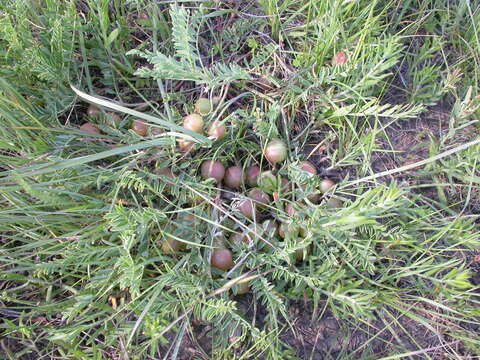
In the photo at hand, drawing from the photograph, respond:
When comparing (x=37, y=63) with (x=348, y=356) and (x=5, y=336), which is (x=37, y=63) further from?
(x=348, y=356)

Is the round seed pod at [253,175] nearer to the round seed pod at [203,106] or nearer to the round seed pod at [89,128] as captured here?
the round seed pod at [203,106]

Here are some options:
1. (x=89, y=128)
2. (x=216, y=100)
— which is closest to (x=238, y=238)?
(x=216, y=100)

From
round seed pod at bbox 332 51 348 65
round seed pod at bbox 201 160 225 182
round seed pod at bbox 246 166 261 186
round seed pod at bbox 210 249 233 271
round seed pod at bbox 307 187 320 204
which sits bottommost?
round seed pod at bbox 210 249 233 271

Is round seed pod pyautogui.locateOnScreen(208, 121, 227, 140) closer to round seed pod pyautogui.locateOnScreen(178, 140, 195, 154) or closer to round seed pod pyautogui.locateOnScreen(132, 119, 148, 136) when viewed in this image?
round seed pod pyautogui.locateOnScreen(178, 140, 195, 154)

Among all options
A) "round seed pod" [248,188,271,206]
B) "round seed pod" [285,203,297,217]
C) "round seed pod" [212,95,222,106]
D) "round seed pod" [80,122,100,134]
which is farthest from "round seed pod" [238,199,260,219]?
"round seed pod" [80,122,100,134]

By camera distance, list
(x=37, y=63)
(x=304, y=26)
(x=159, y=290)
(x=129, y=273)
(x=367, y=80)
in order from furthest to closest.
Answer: (x=304, y=26) < (x=367, y=80) < (x=37, y=63) < (x=159, y=290) < (x=129, y=273)

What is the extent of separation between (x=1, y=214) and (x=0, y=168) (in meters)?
0.32

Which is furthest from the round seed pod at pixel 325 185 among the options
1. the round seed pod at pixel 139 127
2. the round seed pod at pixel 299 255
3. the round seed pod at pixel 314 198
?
the round seed pod at pixel 139 127

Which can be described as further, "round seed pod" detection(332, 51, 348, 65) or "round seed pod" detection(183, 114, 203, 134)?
"round seed pod" detection(332, 51, 348, 65)

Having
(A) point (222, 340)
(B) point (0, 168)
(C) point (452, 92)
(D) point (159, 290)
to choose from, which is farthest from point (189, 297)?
(C) point (452, 92)

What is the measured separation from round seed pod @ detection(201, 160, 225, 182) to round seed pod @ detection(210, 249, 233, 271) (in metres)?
0.32

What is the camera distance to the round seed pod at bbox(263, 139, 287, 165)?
5.97 feet

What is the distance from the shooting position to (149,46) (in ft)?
6.66

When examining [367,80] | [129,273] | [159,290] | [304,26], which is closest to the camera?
[129,273]
